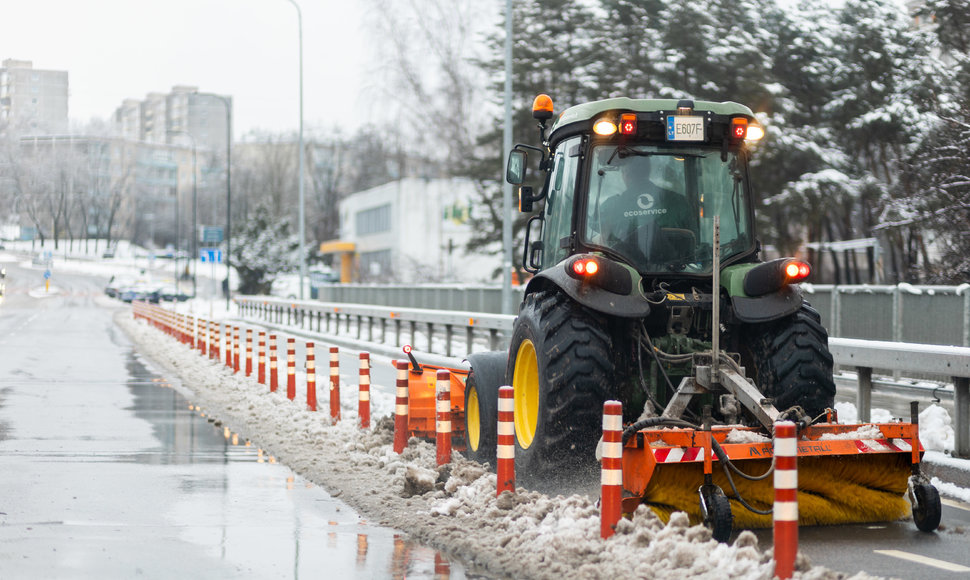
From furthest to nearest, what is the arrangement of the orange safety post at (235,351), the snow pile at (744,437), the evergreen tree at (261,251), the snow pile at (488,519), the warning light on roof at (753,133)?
1. the evergreen tree at (261,251)
2. the orange safety post at (235,351)
3. the warning light on roof at (753,133)
4. the snow pile at (744,437)
5. the snow pile at (488,519)

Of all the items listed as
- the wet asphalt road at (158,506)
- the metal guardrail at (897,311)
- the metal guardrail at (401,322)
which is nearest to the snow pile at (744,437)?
the wet asphalt road at (158,506)

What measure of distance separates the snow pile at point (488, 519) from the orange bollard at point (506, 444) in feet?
0.37

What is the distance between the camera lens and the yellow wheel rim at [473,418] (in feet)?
34.9

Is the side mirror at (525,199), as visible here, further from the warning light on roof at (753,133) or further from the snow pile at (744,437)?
the snow pile at (744,437)

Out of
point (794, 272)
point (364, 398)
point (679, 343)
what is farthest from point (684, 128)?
point (364, 398)

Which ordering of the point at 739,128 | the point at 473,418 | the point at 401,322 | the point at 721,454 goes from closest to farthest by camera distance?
the point at 721,454
the point at 739,128
the point at 473,418
the point at 401,322

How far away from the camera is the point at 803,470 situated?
25.8 ft

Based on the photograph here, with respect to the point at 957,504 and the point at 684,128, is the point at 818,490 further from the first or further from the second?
the point at 684,128

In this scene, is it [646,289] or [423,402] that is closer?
[646,289]

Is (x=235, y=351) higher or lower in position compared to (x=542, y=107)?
lower

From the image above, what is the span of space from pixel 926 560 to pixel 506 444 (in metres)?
2.72

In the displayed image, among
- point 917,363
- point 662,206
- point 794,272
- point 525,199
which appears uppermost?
point 525,199

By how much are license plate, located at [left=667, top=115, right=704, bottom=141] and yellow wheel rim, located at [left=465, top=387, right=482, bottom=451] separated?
278cm

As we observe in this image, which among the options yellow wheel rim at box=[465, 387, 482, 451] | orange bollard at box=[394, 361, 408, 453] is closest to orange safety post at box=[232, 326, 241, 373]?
orange bollard at box=[394, 361, 408, 453]
